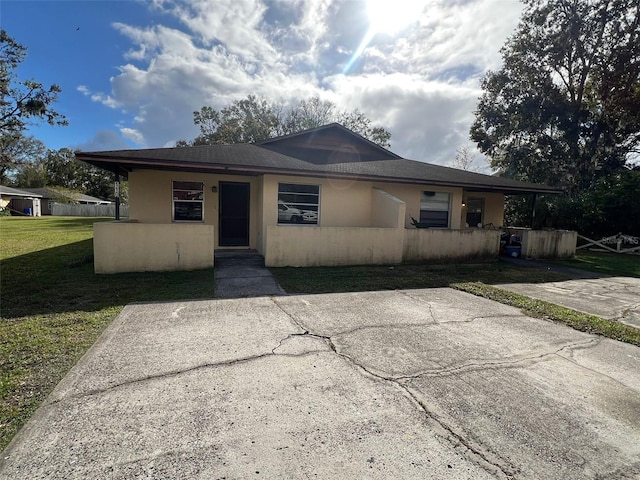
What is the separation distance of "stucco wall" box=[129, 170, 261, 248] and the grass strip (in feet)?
23.9

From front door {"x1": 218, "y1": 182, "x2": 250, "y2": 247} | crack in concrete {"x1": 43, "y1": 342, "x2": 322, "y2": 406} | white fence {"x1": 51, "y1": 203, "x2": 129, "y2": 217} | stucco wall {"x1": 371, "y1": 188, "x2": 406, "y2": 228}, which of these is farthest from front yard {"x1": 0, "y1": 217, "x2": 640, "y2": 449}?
white fence {"x1": 51, "y1": 203, "x2": 129, "y2": 217}

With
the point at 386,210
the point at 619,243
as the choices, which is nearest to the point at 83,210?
the point at 386,210

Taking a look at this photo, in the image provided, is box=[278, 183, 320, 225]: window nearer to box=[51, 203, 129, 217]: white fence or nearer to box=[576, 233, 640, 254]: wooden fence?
box=[576, 233, 640, 254]: wooden fence

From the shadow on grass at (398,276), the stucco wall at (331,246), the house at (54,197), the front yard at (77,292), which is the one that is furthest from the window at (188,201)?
the house at (54,197)

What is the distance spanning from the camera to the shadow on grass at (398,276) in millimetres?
6957

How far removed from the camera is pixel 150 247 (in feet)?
25.1

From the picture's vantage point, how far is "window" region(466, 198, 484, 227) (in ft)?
48.0

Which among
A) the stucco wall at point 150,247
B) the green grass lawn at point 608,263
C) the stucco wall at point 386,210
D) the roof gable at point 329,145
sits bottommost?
the green grass lawn at point 608,263

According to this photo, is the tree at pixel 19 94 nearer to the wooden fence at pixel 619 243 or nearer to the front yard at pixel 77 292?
A: the front yard at pixel 77 292

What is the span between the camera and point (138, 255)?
7582mm

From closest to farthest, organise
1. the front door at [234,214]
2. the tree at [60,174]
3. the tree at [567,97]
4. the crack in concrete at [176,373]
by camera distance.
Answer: the crack in concrete at [176,373] → the front door at [234,214] → the tree at [567,97] → the tree at [60,174]

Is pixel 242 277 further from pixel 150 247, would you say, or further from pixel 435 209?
pixel 435 209

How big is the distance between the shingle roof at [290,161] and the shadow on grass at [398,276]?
2.90 meters

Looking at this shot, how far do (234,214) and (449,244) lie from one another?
711cm
